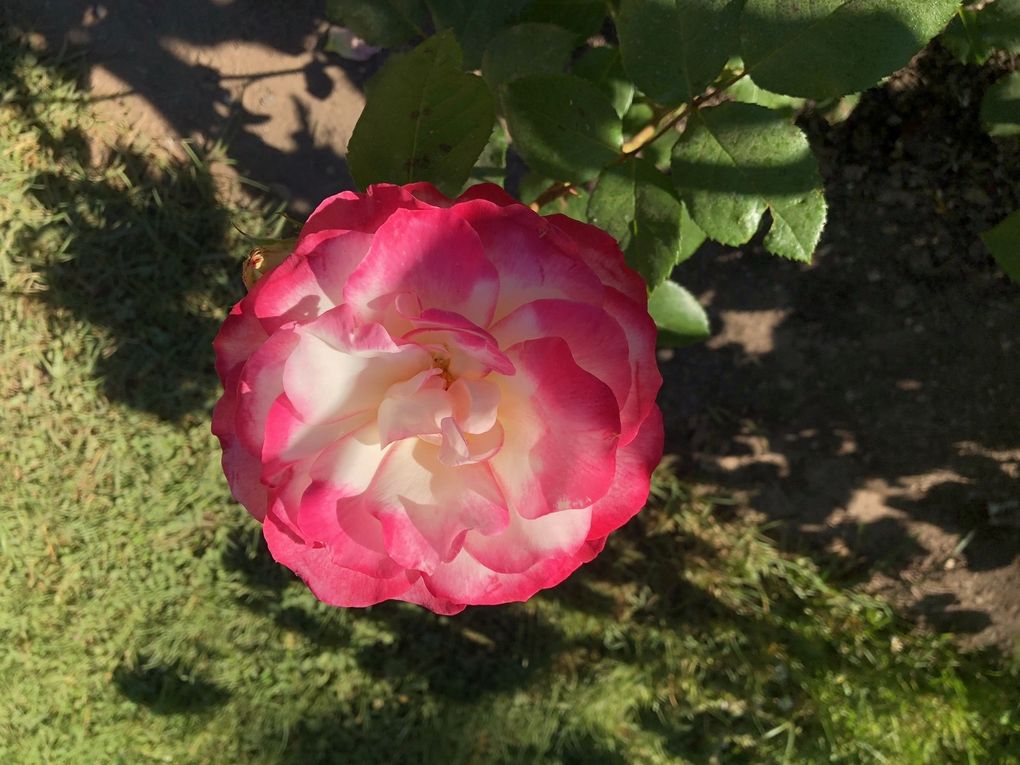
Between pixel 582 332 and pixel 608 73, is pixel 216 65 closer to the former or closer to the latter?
pixel 608 73

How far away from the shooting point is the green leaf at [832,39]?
89 cm

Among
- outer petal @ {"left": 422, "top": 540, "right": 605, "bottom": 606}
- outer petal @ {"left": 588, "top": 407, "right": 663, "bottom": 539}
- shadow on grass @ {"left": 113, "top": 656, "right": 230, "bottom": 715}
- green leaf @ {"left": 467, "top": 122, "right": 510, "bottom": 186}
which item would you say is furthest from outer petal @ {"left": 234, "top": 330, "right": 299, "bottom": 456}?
shadow on grass @ {"left": 113, "top": 656, "right": 230, "bottom": 715}

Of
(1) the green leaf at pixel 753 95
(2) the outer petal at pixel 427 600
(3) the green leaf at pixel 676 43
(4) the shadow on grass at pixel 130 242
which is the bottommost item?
(4) the shadow on grass at pixel 130 242

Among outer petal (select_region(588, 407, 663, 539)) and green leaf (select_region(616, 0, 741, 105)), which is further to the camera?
green leaf (select_region(616, 0, 741, 105))

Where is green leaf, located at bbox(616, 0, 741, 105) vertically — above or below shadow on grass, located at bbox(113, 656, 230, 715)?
above

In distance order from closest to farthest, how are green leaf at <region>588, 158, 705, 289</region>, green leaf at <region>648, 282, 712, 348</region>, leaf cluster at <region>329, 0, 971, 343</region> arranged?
leaf cluster at <region>329, 0, 971, 343</region> < green leaf at <region>588, 158, 705, 289</region> < green leaf at <region>648, 282, 712, 348</region>

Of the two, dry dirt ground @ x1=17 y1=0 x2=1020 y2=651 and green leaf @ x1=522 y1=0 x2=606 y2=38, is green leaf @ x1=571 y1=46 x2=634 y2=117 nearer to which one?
green leaf @ x1=522 y1=0 x2=606 y2=38

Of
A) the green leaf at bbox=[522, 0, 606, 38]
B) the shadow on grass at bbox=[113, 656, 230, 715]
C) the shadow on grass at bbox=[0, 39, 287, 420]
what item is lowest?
the shadow on grass at bbox=[113, 656, 230, 715]

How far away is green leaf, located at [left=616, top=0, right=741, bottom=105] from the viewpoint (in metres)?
0.98

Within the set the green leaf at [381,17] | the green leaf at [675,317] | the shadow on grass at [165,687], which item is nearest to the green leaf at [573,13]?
the green leaf at [381,17]

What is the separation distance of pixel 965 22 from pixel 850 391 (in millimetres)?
1201

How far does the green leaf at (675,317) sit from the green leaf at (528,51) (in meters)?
0.50

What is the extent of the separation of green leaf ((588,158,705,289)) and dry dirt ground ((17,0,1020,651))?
3.49 feet

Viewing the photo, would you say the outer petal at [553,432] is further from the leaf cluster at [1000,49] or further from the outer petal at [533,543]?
the leaf cluster at [1000,49]
